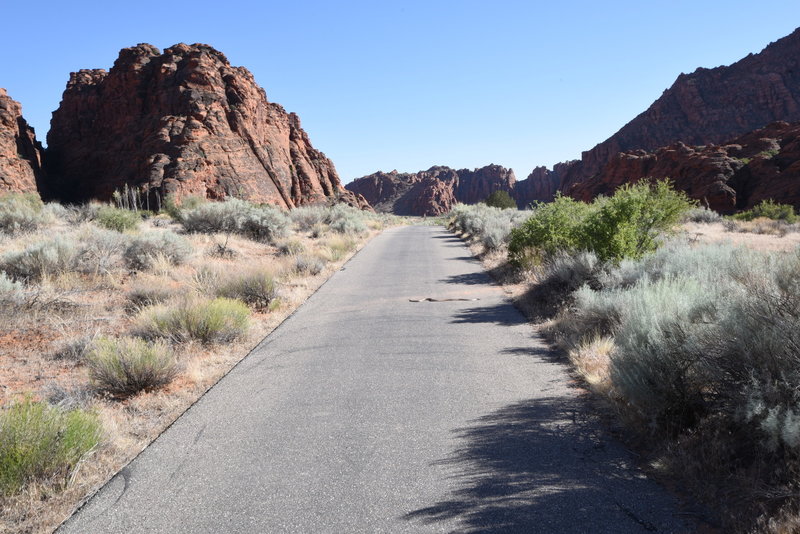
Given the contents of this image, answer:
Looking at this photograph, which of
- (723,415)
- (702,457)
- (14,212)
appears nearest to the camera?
(702,457)

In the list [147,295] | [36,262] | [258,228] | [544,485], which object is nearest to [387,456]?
[544,485]

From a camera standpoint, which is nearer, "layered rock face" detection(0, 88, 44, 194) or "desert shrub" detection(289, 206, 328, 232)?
"desert shrub" detection(289, 206, 328, 232)

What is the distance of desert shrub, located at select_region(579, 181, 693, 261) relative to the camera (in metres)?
9.73

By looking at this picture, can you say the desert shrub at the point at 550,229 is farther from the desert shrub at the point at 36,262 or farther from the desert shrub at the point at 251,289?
the desert shrub at the point at 36,262

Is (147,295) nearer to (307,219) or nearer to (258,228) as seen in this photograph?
(258,228)

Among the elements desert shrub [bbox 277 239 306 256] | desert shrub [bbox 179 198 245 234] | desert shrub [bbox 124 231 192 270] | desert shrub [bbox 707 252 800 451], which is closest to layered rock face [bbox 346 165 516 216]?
desert shrub [bbox 179 198 245 234]

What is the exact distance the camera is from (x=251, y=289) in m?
9.85

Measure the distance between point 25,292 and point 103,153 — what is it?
56402 mm

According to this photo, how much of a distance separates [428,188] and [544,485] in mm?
162414

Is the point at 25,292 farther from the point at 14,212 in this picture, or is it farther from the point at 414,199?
the point at 414,199

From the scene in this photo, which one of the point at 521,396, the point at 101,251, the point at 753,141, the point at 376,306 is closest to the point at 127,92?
the point at 101,251

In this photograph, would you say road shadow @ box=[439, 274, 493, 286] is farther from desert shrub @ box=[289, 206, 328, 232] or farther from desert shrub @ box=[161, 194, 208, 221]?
desert shrub @ box=[161, 194, 208, 221]

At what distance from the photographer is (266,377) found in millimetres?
5762

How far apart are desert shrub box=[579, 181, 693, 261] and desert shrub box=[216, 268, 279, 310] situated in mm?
6868
